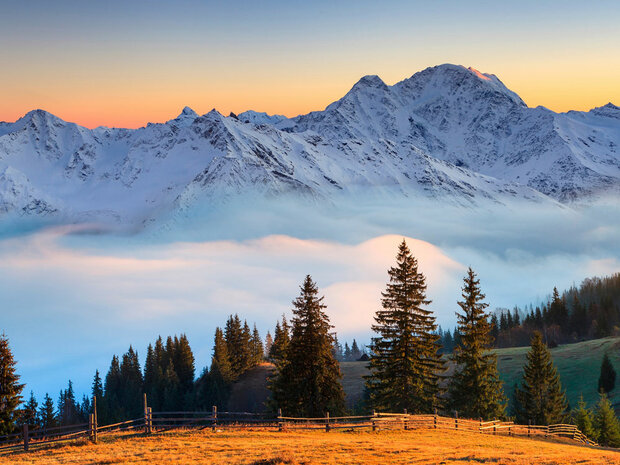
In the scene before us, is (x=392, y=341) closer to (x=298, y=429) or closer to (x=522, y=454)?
(x=298, y=429)

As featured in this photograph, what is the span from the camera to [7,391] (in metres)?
57.8

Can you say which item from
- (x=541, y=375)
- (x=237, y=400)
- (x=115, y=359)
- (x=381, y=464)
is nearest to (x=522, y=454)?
(x=381, y=464)

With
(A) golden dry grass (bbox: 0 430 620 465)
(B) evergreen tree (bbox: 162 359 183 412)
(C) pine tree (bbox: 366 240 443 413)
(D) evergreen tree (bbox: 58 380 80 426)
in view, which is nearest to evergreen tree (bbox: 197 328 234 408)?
(B) evergreen tree (bbox: 162 359 183 412)

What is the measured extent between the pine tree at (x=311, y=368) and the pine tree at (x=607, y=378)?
63.6 meters

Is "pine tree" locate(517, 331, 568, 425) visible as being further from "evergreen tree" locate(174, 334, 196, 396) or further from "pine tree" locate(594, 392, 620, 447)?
"evergreen tree" locate(174, 334, 196, 396)

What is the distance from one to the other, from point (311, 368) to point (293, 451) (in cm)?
2711

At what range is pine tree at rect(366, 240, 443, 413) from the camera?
58.8 metres

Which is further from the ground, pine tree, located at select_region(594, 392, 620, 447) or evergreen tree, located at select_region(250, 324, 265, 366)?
evergreen tree, located at select_region(250, 324, 265, 366)

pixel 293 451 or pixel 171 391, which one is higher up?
pixel 293 451

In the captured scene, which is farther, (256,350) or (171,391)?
(256,350)

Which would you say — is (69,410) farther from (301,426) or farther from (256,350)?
(301,426)

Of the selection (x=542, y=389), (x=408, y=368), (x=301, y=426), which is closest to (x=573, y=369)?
(x=542, y=389)

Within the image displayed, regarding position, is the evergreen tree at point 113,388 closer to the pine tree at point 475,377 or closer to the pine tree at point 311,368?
the pine tree at point 311,368

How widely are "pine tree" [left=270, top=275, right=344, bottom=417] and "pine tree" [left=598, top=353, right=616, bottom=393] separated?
209 feet
